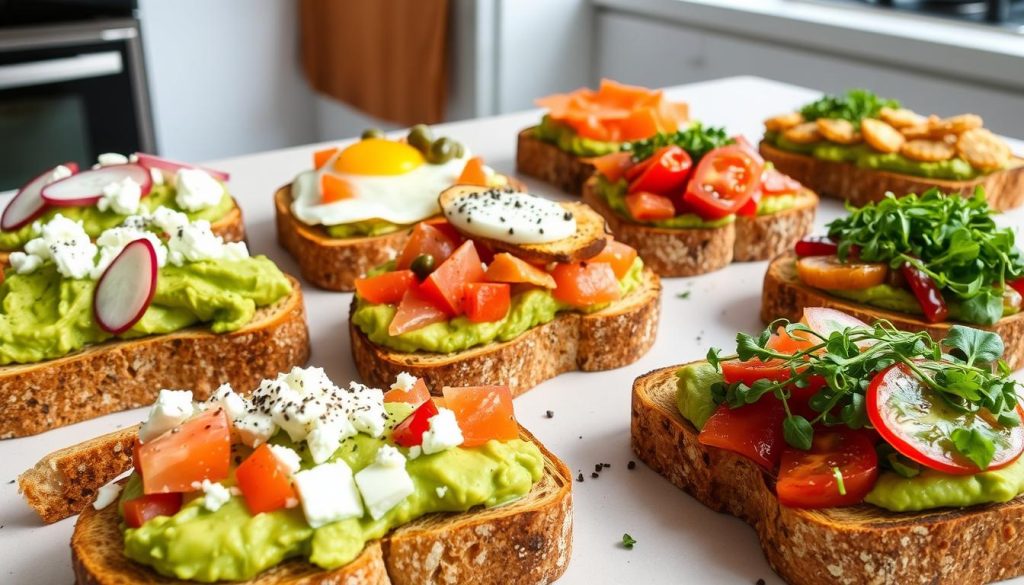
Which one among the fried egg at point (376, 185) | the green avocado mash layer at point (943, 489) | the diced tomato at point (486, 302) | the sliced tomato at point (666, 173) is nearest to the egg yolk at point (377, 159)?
the fried egg at point (376, 185)

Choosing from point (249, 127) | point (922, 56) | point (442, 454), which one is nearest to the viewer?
point (442, 454)

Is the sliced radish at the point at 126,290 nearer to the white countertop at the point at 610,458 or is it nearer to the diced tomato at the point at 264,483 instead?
the white countertop at the point at 610,458

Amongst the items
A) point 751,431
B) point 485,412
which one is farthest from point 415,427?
point 751,431

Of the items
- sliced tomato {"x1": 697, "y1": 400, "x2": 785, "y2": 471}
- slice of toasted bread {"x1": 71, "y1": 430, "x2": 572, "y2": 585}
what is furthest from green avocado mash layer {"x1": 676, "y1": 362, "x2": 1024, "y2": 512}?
slice of toasted bread {"x1": 71, "y1": 430, "x2": 572, "y2": 585}

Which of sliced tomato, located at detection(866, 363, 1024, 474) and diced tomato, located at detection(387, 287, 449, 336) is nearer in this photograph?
sliced tomato, located at detection(866, 363, 1024, 474)

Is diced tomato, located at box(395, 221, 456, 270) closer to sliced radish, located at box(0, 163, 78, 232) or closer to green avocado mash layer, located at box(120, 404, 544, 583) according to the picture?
green avocado mash layer, located at box(120, 404, 544, 583)

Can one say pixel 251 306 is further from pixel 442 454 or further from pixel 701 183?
pixel 701 183

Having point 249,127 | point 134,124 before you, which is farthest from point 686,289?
point 249,127
